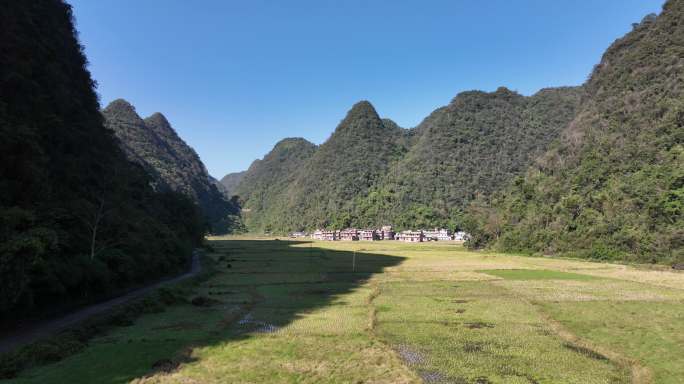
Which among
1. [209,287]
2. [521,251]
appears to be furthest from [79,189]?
[521,251]

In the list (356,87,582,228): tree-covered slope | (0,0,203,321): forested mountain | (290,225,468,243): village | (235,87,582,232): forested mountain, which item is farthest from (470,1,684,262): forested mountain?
(0,0,203,321): forested mountain

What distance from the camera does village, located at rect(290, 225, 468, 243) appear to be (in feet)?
428

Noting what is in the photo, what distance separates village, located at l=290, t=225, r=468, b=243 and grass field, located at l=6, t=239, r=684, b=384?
100531 mm

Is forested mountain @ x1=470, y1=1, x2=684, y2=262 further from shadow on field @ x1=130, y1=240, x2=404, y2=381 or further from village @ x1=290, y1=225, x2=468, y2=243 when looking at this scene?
shadow on field @ x1=130, y1=240, x2=404, y2=381

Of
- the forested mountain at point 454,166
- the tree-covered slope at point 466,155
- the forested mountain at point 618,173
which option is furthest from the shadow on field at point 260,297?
the tree-covered slope at point 466,155

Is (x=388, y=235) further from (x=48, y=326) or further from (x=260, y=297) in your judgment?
(x=48, y=326)

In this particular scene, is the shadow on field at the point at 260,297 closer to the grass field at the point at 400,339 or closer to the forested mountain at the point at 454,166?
the grass field at the point at 400,339

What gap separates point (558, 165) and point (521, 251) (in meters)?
25.7

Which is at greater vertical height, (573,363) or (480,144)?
(480,144)

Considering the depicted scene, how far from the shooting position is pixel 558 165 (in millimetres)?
87500

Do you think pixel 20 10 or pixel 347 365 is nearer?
pixel 347 365

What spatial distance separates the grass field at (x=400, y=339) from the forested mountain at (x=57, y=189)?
4.64 m

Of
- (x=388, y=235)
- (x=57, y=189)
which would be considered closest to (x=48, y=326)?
(x=57, y=189)

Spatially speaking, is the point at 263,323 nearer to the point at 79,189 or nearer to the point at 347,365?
the point at 347,365
